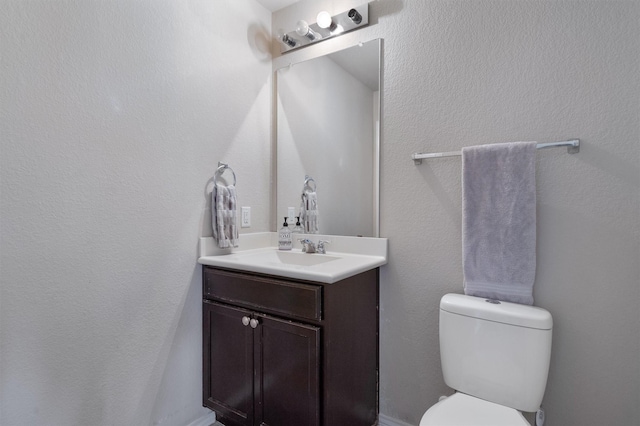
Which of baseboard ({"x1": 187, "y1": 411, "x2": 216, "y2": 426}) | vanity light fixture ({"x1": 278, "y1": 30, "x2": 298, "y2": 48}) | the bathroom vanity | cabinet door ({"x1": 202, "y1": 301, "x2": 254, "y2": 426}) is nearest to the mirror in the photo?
vanity light fixture ({"x1": 278, "y1": 30, "x2": 298, "y2": 48})

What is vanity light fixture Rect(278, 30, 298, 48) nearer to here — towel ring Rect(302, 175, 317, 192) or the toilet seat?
towel ring Rect(302, 175, 317, 192)

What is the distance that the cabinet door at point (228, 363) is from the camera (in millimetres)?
1521

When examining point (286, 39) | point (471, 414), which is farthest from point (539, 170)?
point (286, 39)

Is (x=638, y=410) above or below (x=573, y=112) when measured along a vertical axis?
below

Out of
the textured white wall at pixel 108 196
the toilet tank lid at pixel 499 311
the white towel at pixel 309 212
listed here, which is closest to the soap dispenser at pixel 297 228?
the white towel at pixel 309 212

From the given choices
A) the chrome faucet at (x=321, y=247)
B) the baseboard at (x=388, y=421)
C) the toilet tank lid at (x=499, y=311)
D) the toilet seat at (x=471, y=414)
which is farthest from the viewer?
the chrome faucet at (x=321, y=247)

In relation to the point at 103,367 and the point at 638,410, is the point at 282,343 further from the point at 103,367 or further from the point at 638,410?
the point at 638,410

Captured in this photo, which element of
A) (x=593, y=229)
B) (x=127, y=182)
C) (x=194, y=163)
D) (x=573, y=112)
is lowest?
(x=593, y=229)

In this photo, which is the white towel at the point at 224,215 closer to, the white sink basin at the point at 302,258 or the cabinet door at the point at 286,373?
the white sink basin at the point at 302,258

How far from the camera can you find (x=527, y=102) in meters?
1.38

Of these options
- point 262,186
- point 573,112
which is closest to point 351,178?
point 262,186

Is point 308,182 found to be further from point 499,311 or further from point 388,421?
point 388,421

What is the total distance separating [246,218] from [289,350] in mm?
838

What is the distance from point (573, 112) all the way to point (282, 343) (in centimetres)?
149
